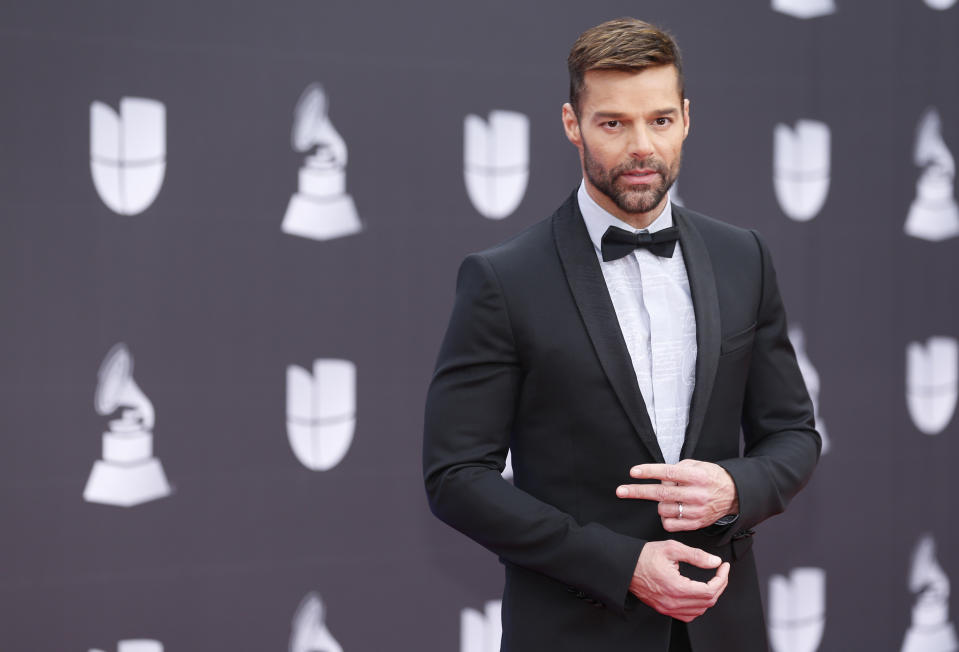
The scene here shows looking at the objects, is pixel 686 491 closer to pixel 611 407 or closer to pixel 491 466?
pixel 611 407

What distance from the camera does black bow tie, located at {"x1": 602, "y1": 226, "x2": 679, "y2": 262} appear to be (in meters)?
1.40

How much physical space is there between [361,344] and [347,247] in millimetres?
257

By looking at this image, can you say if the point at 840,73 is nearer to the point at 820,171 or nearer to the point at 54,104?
the point at 820,171

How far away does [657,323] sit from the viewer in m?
1.39

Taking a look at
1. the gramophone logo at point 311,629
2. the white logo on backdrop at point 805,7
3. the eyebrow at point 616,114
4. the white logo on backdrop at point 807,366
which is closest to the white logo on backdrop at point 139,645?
the gramophone logo at point 311,629

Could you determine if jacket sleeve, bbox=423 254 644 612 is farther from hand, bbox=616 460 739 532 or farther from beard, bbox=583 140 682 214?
beard, bbox=583 140 682 214

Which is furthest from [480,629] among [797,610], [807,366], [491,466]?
[491,466]

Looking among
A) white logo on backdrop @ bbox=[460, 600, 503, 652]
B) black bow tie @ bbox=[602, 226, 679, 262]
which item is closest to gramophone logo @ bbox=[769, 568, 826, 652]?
white logo on backdrop @ bbox=[460, 600, 503, 652]

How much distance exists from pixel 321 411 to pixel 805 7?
189 cm

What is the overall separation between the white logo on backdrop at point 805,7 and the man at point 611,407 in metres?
1.76

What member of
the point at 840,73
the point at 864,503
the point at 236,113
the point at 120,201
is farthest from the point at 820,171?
the point at 120,201

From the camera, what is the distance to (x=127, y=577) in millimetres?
2406

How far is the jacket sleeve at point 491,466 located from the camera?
1278 mm

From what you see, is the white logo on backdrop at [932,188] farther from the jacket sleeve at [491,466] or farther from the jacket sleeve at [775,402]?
the jacket sleeve at [491,466]
